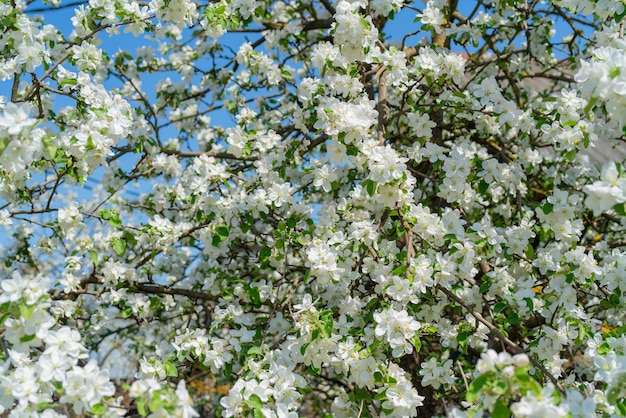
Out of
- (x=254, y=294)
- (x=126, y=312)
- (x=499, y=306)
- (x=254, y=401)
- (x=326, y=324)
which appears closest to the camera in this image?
(x=254, y=401)

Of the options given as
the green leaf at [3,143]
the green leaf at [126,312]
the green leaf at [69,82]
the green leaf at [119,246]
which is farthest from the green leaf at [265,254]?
the green leaf at [3,143]

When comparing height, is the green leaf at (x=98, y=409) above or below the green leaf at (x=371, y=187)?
below

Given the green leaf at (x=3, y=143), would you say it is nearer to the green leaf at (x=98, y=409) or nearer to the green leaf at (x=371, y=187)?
the green leaf at (x=98, y=409)

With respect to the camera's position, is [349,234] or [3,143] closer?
[3,143]

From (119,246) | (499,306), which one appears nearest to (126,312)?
(119,246)

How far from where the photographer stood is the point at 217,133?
4543mm

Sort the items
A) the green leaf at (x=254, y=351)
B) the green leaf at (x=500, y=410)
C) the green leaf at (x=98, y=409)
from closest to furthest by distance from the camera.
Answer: the green leaf at (x=500, y=410)
the green leaf at (x=98, y=409)
the green leaf at (x=254, y=351)

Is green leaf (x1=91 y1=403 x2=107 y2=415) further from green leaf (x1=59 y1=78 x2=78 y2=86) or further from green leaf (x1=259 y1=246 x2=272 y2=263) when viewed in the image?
green leaf (x1=59 y1=78 x2=78 y2=86)

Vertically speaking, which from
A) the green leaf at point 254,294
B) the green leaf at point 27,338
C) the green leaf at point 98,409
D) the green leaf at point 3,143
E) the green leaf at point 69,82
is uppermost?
the green leaf at point 69,82

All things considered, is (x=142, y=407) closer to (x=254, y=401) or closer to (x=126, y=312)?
(x=254, y=401)

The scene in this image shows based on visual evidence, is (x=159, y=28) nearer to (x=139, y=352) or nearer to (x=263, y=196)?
(x=263, y=196)

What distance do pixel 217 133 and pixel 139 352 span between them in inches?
73.6

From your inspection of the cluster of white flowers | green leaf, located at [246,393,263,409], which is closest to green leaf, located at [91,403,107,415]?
the cluster of white flowers

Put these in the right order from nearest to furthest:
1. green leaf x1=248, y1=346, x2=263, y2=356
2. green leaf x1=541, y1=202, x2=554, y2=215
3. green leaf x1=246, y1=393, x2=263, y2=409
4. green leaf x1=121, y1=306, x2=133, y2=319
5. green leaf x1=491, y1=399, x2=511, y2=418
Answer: green leaf x1=491, y1=399, x2=511, y2=418 < green leaf x1=246, y1=393, x2=263, y2=409 < green leaf x1=248, y1=346, x2=263, y2=356 < green leaf x1=541, y1=202, x2=554, y2=215 < green leaf x1=121, y1=306, x2=133, y2=319
